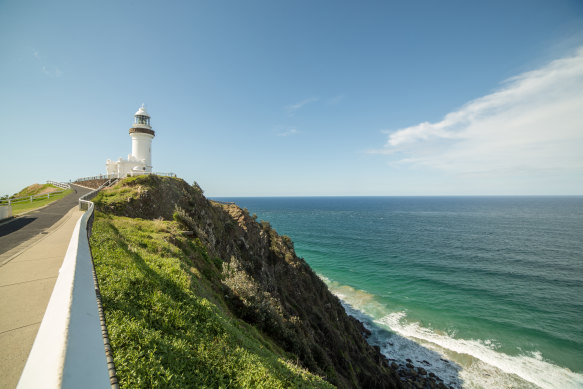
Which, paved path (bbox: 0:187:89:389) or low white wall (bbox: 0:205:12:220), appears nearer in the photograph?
paved path (bbox: 0:187:89:389)

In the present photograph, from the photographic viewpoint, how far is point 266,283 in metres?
21.0

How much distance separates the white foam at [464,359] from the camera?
21.2 metres

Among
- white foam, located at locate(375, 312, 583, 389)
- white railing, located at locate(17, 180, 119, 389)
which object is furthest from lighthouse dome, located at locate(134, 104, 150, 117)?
white foam, located at locate(375, 312, 583, 389)

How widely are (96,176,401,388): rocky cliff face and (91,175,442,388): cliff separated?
0.10 m

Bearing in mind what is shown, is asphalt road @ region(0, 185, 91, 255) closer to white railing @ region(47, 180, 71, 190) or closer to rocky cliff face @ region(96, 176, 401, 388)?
rocky cliff face @ region(96, 176, 401, 388)

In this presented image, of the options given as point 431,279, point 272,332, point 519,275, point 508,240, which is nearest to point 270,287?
point 272,332

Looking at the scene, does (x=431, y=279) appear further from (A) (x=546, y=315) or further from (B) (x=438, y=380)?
(B) (x=438, y=380)

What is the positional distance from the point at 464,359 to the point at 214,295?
28199 millimetres

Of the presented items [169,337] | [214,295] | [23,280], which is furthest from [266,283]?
[23,280]

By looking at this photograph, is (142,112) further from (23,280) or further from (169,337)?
(169,337)

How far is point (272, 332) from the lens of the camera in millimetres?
12055

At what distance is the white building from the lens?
122ft

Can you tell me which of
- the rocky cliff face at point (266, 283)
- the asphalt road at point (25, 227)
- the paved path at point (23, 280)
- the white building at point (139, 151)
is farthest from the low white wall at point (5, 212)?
the white building at point (139, 151)

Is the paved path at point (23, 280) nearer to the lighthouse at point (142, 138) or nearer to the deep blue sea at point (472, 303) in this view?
the lighthouse at point (142, 138)
